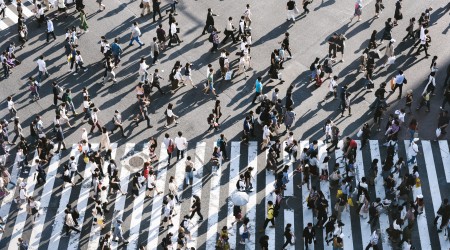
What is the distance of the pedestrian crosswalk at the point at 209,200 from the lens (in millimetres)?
28938

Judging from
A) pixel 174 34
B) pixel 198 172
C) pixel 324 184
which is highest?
pixel 174 34

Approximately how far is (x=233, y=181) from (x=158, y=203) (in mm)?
3568

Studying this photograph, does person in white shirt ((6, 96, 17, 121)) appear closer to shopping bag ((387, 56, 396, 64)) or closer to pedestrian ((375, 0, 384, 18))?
shopping bag ((387, 56, 396, 64))

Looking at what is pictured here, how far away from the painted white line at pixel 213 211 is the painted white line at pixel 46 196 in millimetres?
7098

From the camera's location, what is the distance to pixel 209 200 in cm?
3058

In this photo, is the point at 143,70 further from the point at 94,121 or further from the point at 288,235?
the point at 288,235

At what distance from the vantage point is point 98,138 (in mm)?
33750

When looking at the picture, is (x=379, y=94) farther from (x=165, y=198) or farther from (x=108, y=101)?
(x=108, y=101)

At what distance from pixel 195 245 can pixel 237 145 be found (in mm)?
6194

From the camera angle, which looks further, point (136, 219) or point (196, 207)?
point (136, 219)

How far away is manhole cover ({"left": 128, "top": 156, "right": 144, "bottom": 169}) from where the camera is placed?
106 ft

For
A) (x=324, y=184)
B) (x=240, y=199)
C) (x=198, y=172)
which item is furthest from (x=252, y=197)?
(x=324, y=184)

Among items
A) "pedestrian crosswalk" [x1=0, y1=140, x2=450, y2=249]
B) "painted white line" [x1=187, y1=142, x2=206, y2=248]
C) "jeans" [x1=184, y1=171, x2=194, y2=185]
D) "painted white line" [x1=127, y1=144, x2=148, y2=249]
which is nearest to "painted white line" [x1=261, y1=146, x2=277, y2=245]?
"pedestrian crosswalk" [x1=0, y1=140, x2=450, y2=249]

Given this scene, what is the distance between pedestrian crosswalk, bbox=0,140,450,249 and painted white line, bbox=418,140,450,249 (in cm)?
4
